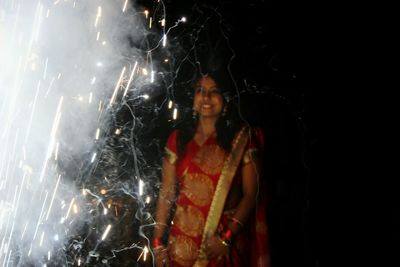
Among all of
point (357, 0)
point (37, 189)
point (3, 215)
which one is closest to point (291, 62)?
point (357, 0)

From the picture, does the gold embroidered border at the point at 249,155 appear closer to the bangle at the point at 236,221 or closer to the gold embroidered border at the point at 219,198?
the gold embroidered border at the point at 219,198

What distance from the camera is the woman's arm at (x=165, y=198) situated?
3.13 meters

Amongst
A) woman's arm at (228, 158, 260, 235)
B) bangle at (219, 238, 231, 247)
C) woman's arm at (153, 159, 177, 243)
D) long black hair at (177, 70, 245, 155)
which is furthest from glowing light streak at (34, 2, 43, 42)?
bangle at (219, 238, 231, 247)

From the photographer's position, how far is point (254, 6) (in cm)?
333

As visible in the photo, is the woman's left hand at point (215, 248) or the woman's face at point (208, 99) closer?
the woman's left hand at point (215, 248)

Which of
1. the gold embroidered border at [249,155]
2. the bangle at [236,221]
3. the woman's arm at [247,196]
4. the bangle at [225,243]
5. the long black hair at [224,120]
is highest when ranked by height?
the long black hair at [224,120]

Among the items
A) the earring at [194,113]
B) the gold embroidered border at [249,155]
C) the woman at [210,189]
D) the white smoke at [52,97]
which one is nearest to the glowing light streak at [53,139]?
the white smoke at [52,97]

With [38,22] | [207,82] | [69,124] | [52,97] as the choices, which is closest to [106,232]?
[69,124]

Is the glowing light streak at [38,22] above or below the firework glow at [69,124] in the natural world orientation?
above

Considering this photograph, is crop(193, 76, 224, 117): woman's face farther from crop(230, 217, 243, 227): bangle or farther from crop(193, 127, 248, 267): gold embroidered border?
crop(230, 217, 243, 227): bangle

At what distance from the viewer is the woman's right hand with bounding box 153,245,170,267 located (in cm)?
308

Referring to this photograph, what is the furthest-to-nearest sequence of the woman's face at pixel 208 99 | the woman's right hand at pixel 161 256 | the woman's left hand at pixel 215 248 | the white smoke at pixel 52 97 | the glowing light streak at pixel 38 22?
the glowing light streak at pixel 38 22
the white smoke at pixel 52 97
the woman's face at pixel 208 99
the woman's right hand at pixel 161 256
the woman's left hand at pixel 215 248

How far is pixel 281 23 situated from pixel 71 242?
2.58 meters

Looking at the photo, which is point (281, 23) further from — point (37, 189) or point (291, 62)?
point (37, 189)
